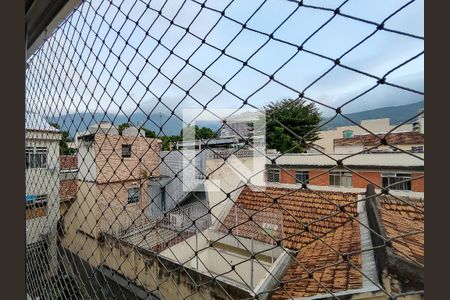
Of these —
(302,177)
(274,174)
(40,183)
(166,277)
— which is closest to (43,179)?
(40,183)

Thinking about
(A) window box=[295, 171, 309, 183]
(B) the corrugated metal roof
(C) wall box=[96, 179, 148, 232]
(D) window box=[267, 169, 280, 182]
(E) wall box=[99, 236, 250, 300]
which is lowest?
(E) wall box=[99, 236, 250, 300]

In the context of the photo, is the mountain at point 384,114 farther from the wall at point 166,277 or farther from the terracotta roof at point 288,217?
the wall at point 166,277

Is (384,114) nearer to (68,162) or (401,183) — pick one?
(401,183)

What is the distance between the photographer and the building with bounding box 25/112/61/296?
123 centimetres

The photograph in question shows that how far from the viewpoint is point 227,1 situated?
0.48 meters

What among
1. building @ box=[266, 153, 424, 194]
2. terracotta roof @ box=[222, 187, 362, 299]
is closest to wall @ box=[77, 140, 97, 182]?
terracotta roof @ box=[222, 187, 362, 299]

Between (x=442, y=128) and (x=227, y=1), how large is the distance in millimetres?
430

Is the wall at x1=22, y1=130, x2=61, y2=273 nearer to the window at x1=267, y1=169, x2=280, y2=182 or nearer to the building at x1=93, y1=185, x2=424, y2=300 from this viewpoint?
the building at x1=93, y1=185, x2=424, y2=300

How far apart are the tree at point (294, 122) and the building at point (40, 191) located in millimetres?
1135

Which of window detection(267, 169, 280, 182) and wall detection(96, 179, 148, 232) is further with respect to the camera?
wall detection(96, 179, 148, 232)

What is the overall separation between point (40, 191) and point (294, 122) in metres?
1.41

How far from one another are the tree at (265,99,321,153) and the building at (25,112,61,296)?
1.14 metres

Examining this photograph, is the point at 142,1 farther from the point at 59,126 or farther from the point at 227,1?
the point at 59,126

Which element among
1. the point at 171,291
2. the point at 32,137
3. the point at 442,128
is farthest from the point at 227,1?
the point at 171,291
